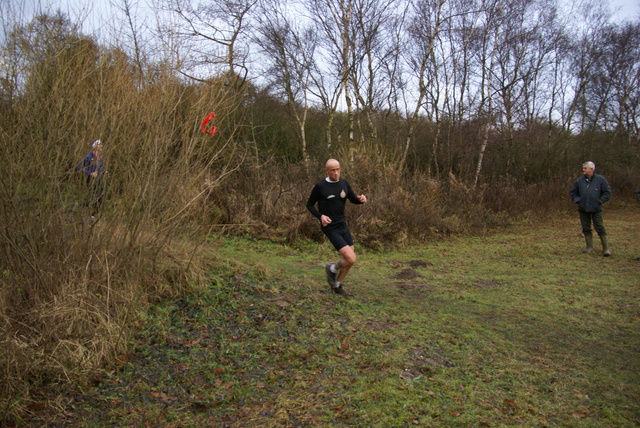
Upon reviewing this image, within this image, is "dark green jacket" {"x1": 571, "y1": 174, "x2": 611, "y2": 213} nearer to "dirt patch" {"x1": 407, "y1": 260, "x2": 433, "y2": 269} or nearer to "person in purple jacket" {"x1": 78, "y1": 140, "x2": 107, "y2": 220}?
"dirt patch" {"x1": 407, "y1": 260, "x2": 433, "y2": 269}

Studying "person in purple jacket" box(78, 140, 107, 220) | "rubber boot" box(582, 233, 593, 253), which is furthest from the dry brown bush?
"rubber boot" box(582, 233, 593, 253)

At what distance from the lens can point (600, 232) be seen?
34.6ft

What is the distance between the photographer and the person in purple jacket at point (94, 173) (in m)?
4.47

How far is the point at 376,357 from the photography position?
4.52 m

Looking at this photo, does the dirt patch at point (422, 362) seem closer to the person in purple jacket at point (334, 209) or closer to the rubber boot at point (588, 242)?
the person in purple jacket at point (334, 209)

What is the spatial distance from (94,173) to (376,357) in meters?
3.26

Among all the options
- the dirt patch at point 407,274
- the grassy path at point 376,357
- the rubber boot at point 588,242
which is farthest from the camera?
the rubber boot at point 588,242

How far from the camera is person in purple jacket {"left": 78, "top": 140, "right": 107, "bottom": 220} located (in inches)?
176

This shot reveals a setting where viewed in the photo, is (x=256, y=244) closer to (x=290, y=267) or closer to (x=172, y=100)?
(x=290, y=267)

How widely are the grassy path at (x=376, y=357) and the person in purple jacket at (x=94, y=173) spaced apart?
53.8 inches

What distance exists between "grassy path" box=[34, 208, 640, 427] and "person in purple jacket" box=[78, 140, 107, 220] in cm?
137

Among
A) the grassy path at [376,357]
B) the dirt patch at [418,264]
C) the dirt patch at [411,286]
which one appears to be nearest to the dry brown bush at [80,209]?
the grassy path at [376,357]

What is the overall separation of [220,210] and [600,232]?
29.5 feet

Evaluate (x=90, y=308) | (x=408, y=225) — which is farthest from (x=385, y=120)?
(x=90, y=308)
